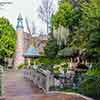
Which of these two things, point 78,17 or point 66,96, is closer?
point 66,96

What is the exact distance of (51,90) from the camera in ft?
64.6

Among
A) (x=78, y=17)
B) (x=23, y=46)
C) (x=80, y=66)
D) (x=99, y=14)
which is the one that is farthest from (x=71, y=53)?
(x=23, y=46)

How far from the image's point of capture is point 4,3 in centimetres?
1324

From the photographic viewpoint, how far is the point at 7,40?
58.2m

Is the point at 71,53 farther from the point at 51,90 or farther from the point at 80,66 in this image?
the point at 51,90

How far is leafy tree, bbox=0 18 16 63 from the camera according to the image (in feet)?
186

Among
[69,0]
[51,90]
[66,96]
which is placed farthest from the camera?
[69,0]

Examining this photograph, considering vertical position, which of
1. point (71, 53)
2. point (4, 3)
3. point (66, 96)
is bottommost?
point (66, 96)

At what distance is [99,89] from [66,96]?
220 centimetres

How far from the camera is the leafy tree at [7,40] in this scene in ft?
186

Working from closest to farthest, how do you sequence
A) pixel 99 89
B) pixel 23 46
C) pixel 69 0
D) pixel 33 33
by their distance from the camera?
pixel 99 89 → pixel 69 0 → pixel 23 46 → pixel 33 33

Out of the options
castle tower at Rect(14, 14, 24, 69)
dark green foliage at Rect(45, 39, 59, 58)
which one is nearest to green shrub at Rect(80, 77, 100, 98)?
dark green foliage at Rect(45, 39, 59, 58)

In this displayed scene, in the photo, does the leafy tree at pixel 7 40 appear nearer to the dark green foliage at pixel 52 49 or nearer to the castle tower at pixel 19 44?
the castle tower at pixel 19 44

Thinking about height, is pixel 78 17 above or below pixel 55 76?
above
